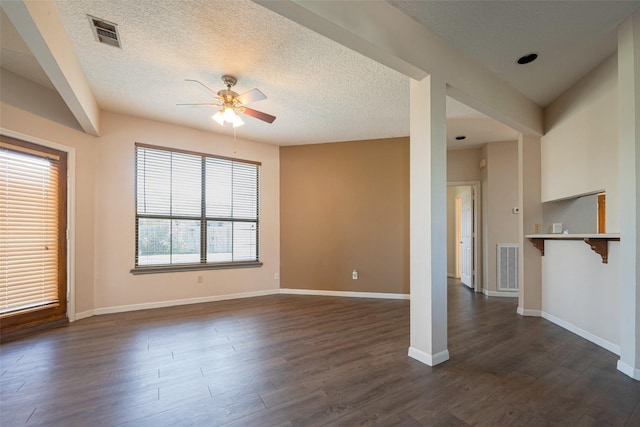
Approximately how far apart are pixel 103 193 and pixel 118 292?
1.44m

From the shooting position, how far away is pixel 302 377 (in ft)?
7.69

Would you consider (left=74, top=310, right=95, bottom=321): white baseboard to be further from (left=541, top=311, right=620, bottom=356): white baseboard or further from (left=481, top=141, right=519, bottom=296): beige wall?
(left=481, top=141, right=519, bottom=296): beige wall

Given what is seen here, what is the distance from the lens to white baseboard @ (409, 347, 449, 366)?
2.55 metres

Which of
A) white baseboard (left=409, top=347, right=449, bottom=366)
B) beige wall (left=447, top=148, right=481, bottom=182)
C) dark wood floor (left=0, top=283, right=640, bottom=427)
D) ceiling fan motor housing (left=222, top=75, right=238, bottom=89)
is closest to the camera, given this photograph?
dark wood floor (left=0, top=283, right=640, bottom=427)

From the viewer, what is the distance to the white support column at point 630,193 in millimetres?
2279

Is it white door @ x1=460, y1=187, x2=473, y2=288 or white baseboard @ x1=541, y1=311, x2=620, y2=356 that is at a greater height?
white door @ x1=460, y1=187, x2=473, y2=288

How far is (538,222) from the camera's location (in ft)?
13.4

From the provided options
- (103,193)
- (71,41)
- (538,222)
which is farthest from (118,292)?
(538,222)

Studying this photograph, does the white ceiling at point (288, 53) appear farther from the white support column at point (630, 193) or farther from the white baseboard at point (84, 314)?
the white baseboard at point (84, 314)

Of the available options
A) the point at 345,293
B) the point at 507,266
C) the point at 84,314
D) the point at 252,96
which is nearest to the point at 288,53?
the point at 252,96

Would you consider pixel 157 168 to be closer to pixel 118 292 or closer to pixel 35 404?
pixel 118 292

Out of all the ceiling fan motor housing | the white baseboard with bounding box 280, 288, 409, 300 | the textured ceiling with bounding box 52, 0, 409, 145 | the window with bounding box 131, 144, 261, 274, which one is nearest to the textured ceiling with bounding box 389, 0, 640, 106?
the textured ceiling with bounding box 52, 0, 409, 145

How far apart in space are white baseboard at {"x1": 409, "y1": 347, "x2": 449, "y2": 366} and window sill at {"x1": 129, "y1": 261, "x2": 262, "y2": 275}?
11.2ft

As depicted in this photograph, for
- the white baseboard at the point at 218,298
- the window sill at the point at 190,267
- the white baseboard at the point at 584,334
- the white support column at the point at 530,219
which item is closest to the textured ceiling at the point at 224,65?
the white support column at the point at 530,219
